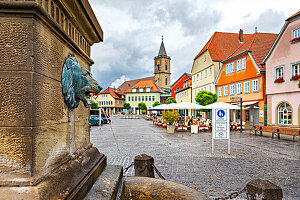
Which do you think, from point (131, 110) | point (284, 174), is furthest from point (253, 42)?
point (131, 110)

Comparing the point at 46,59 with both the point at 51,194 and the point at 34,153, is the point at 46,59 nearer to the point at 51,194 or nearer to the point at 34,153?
the point at 34,153

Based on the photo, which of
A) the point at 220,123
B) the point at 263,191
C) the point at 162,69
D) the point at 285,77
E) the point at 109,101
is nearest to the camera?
the point at 263,191

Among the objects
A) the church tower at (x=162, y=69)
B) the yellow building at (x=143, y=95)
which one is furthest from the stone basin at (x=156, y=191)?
the church tower at (x=162, y=69)

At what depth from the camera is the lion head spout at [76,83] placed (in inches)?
74.9

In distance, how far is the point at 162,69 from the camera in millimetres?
83250

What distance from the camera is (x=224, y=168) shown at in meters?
5.79

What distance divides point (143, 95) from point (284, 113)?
53560 millimetres

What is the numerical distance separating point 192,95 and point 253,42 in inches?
635

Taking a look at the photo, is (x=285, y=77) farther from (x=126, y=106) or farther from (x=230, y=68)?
(x=126, y=106)

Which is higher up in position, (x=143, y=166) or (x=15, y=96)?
(x=15, y=96)

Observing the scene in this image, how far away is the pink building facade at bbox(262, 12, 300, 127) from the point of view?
1667 cm

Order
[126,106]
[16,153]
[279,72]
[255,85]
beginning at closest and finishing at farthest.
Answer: [16,153] → [279,72] → [255,85] → [126,106]

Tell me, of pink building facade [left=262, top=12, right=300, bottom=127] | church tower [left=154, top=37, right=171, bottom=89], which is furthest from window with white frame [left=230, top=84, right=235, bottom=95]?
church tower [left=154, top=37, right=171, bottom=89]

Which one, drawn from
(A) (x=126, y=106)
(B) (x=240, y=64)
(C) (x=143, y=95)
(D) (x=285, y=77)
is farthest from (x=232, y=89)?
(A) (x=126, y=106)
